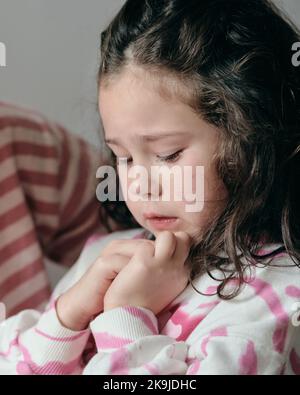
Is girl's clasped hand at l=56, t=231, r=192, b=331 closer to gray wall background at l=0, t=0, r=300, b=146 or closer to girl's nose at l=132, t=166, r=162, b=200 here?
girl's nose at l=132, t=166, r=162, b=200

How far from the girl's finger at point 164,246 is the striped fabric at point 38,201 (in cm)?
24

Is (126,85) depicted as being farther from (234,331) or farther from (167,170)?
(234,331)

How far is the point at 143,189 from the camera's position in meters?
0.70

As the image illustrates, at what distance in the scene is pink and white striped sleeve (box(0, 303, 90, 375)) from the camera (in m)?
0.71

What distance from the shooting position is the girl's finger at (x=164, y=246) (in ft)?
2.27

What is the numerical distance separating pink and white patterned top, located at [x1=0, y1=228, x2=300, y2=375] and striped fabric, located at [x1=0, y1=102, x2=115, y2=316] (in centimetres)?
14

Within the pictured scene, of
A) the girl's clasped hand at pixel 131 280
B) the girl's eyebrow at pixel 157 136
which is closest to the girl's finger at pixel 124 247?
the girl's clasped hand at pixel 131 280

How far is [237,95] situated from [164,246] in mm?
172

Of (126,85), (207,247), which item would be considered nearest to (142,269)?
(207,247)

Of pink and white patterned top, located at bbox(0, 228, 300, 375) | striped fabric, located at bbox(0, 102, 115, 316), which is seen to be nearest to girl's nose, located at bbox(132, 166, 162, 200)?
pink and white patterned top, located at bbox(0, 228, 300, 375)

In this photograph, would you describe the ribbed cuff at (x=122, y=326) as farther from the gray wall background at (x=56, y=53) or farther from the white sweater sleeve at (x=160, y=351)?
the gray wall background at (x=56, y=53)

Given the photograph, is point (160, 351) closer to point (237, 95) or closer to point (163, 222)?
point (163, 222)

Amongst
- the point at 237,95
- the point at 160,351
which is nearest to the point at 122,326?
the point at 160,351
